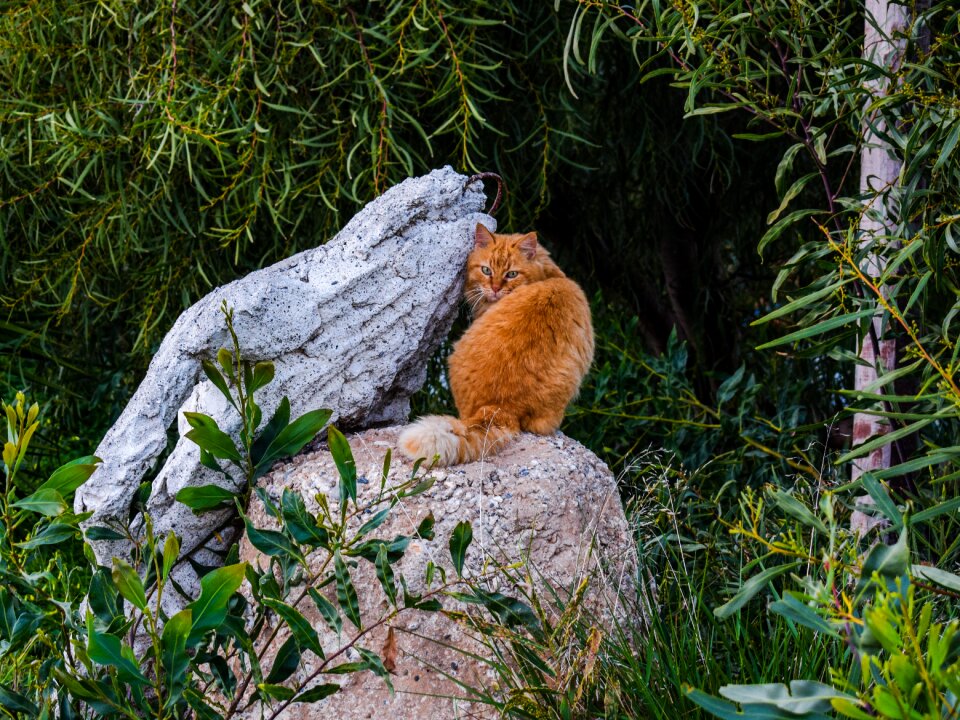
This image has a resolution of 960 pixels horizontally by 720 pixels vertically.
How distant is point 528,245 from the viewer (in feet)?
11.3

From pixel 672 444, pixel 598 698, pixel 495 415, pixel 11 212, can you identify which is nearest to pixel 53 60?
pixel 11 212

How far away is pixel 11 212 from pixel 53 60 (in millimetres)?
672

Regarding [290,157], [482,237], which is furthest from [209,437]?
[290,157]

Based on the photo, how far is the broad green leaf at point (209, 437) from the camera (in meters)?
2.12

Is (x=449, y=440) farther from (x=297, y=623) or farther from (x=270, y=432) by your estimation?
(x=297, y=623)

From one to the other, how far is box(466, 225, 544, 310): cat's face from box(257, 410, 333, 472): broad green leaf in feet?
3.39

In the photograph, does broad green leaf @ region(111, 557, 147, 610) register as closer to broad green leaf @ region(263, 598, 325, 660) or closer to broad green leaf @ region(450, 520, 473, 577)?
broad green leaf @ region(263, 598, 325, 660)

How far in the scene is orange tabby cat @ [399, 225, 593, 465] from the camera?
2.88 metres

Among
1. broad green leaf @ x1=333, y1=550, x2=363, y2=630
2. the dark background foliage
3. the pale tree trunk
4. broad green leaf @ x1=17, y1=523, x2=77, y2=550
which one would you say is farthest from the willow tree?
broad green leaf @ x1=17, y1=523, x2=77, y2=550

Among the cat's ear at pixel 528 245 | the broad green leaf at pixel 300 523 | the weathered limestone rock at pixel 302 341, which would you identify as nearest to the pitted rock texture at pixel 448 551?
the weathered limestone rock at pixel 302 341

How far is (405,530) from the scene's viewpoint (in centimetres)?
254

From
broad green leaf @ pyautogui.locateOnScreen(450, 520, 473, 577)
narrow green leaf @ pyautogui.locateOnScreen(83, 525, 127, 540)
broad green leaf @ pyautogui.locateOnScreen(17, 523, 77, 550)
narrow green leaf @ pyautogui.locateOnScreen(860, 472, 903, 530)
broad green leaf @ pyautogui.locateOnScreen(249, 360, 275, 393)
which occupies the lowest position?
broad green leaf @ pyautogui.locateOnScreen(450, 520, 473, 577)

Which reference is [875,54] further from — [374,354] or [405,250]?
[374,354]

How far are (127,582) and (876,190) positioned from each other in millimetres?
2211
